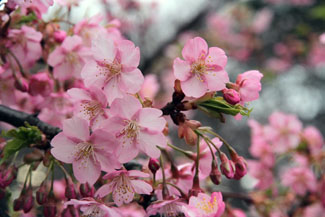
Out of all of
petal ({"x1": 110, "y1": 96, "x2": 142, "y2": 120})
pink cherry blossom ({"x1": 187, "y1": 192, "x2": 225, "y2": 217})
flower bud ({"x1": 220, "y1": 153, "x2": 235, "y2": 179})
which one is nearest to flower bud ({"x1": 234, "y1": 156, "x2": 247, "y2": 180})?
flower bud ({"x1": 220, "y1": 153, "x2": 235, "y2": 179})

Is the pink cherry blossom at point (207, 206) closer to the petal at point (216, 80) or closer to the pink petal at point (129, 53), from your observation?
the petal at point (216, 80)

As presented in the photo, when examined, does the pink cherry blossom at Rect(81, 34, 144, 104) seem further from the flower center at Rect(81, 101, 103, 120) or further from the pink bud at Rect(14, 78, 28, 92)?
the pink bud at Rect(14, 78, 28, 92)

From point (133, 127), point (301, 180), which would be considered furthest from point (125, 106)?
point (301, 180)

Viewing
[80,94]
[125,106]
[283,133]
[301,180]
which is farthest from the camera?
[283,133]

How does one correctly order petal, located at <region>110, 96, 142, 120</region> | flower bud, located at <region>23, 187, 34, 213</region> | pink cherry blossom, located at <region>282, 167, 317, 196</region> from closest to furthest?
petal, located at <region>110, 96, 142, 120</region> → flower bud, located at <region>23, 187, 34, 213</region> → pink cherry blossom, located at <region>282, 167, 317, 196</region>

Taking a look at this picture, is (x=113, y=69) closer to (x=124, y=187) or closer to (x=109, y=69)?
(x=109, y=69)

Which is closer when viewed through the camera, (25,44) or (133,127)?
(133,127)

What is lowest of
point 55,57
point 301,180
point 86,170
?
point 301,180
